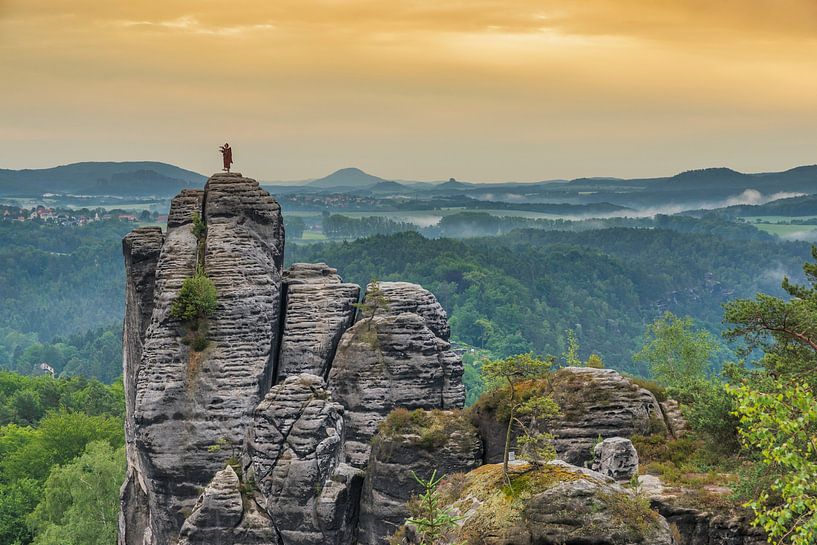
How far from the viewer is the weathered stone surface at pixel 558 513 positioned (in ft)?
93.3

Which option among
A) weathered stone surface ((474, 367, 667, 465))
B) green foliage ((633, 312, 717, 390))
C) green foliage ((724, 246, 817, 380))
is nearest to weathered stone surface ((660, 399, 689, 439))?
weathered stone surface ((474, 367, 667, 465))

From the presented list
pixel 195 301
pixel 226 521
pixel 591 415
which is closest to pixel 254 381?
pixel 195 301

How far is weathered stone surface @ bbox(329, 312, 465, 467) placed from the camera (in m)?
49.7

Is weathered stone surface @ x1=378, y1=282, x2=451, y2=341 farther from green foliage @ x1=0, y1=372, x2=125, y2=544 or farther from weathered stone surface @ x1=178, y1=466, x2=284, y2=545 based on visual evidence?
green foliage @ x1=0, y1=372, x2=125, y2=544

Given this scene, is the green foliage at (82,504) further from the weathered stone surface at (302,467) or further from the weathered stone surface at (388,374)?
the weathered stone surface at (302,467)

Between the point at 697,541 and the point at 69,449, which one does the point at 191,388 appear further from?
the point at 69,449

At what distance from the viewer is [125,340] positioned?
59.7 metres

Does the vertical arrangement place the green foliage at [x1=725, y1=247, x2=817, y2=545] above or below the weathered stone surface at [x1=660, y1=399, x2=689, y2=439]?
above

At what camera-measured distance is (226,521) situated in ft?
139

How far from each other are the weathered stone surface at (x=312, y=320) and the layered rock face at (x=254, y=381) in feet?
0.23

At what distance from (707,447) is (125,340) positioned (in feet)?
110

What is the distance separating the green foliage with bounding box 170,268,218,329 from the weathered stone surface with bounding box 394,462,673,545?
21598 millimetres

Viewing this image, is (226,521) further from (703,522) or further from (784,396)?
(784,396)

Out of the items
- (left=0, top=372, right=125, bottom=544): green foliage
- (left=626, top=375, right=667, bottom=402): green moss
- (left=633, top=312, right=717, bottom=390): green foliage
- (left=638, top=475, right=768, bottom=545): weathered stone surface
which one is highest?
(left=626, top=375, right=667, bottom=402): green moss
